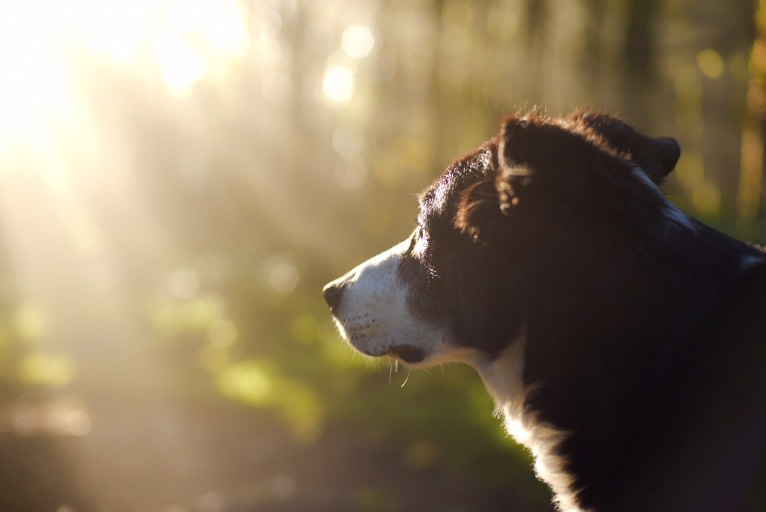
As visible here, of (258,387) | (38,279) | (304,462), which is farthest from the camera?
(38,279)

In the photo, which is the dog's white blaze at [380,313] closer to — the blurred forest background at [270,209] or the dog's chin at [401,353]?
the dog's chin at [401,353]

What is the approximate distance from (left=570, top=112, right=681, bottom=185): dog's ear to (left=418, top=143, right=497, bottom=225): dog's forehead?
0.44m

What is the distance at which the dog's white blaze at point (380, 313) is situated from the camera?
3.93m

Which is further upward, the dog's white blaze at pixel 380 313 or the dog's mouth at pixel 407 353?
the dog's white blaze at pixel 380 313

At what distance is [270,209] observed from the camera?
69.9 ft

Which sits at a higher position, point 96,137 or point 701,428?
point 96,137

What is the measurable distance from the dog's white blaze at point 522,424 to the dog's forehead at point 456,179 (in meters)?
0.67

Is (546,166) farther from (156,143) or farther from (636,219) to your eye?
(156,143)

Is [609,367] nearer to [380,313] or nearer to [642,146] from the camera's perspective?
[642,146]

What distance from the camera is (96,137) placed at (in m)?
32.0

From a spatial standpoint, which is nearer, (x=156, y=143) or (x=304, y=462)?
(x=304, y=462)

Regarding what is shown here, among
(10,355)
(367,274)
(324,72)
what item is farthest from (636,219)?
(324,72)

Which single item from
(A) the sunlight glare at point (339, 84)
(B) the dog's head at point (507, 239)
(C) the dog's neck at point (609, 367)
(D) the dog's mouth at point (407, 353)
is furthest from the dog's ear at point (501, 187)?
(A) the sunlight glare at point (339, 84)

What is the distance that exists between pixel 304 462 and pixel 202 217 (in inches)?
791
